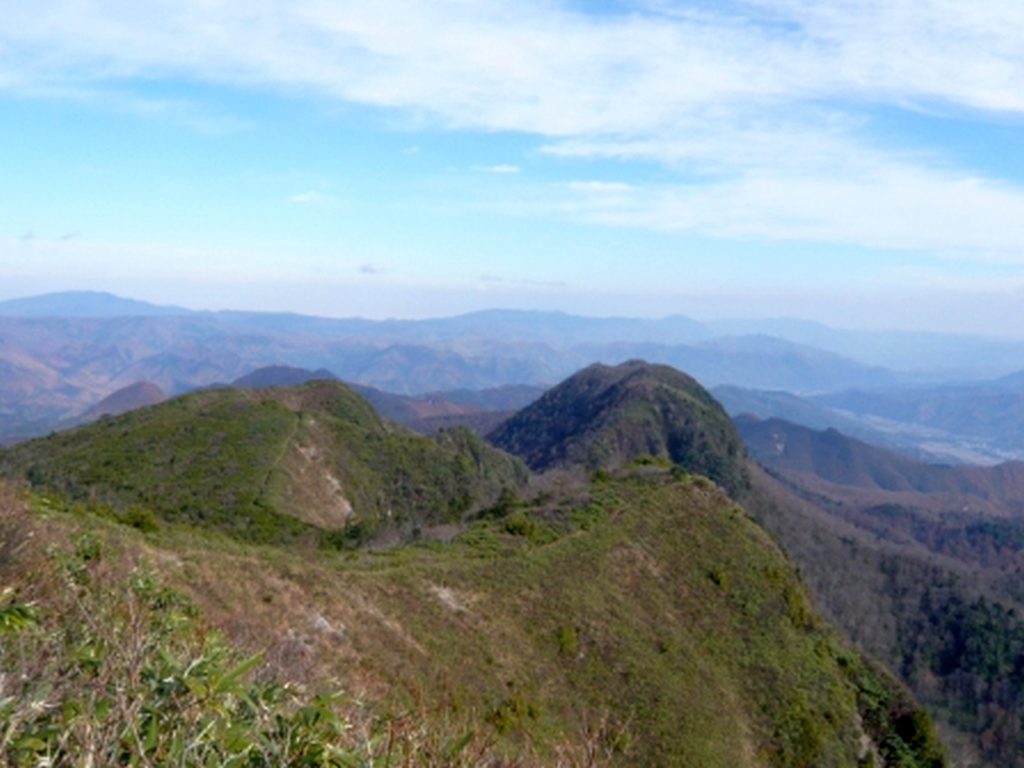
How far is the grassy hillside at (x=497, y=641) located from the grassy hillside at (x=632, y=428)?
4788cm

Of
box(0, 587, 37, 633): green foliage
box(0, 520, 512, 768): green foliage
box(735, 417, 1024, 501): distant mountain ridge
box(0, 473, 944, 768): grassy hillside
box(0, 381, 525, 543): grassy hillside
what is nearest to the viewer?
box(0, 520, 512, 768): green foliage

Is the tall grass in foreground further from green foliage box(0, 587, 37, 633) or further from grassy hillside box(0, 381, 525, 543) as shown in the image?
grassy hillside box(0, 381, 525, 543)

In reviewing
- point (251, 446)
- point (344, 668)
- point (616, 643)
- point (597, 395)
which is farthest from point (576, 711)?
point (597, 395)

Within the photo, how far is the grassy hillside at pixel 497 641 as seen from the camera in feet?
13.1

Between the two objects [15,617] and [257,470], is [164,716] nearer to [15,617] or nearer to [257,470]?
[15,617]

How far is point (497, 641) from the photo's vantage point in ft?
70.7

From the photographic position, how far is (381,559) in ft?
81.9

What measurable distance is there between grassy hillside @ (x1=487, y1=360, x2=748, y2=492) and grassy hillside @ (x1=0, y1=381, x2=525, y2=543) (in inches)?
1090

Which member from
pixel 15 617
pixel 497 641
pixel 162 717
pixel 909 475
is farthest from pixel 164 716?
pixel 909 475

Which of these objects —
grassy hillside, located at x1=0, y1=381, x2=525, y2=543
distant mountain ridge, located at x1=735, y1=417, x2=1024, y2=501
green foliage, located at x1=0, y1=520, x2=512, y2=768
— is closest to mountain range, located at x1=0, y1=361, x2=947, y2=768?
green foliage, located at x1=0, y1=520, x2=512, y2=768

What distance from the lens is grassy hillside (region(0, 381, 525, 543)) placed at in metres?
38.1

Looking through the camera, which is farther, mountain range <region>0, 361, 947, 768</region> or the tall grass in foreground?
mountain range <region>0, 361, 947, 768</region>

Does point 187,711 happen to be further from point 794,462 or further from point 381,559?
point 794,462

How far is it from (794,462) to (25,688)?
8284 inches
